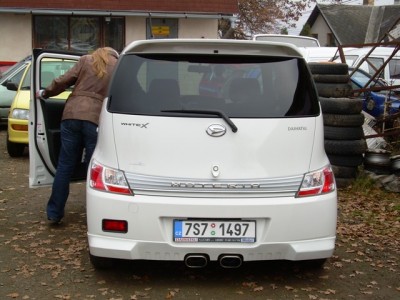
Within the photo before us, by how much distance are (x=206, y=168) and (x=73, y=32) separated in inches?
728

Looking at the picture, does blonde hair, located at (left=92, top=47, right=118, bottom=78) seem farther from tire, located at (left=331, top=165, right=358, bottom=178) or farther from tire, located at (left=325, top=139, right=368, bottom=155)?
tire, located at (left=331, top=165, right=358, bottom=178)

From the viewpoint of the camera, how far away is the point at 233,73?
170 inches

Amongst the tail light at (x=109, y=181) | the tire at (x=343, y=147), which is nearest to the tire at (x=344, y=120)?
the tire at (x=343, y=147)

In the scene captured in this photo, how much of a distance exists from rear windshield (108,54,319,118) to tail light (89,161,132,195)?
1.45 feet

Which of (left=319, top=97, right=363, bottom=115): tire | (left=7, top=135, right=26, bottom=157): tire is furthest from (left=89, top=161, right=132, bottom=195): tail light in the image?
(left=7, top=135, right=26, bottom=157): tire

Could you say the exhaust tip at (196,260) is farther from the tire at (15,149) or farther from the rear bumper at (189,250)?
the tire at (15,149)

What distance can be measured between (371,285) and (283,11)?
34185mm

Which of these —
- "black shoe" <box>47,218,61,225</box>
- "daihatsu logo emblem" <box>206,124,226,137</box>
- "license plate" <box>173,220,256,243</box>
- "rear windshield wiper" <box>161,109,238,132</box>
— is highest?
"rear windshield wiper" <box>161,109,238,132</box>

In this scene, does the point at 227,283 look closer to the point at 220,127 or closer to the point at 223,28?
the point at 220,127

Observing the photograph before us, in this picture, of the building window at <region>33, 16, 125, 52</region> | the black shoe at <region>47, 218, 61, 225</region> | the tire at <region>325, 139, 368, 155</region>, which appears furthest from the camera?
the building window at <region>33, 16, 125, 52</region>

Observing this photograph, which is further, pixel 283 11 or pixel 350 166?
pixel 283 11

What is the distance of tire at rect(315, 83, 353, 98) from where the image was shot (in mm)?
7773

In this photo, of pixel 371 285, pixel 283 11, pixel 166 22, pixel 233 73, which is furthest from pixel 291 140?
pixel 283 11

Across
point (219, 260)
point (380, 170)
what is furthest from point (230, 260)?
point (380, 170)
